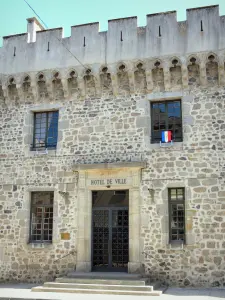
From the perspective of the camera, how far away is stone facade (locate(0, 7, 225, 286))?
1122cm

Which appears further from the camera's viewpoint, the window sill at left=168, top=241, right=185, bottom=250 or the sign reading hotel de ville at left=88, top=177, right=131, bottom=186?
the sign reading hotel de ville at left=88, top=177, right=131, bottom=186

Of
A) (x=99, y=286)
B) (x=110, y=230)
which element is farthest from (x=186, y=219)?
(x=99, y=286)

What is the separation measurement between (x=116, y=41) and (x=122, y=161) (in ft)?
13.0

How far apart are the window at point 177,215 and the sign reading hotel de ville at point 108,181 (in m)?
1.45

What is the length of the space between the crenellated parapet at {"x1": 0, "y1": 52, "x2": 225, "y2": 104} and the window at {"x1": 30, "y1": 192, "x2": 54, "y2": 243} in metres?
3.37

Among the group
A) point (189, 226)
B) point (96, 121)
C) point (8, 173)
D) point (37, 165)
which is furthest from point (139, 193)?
point (8, 173)

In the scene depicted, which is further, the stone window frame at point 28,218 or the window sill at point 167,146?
the stone window frame at point 28,218

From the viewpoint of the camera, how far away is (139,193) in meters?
11.8

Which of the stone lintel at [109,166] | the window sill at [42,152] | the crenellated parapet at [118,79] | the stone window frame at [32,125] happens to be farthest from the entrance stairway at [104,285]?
the crenellated parapet at [118,79]

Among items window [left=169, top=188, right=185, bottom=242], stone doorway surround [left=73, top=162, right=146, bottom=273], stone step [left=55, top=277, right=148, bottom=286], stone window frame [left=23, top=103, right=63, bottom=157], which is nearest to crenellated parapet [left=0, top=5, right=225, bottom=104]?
stone window frame [left=23, top=103, right=63, bottom=157]

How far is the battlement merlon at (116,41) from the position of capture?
1194 centimetres

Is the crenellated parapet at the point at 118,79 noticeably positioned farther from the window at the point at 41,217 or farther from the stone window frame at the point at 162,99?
the window at the point at 41,217

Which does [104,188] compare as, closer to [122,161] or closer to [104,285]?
[122,161]

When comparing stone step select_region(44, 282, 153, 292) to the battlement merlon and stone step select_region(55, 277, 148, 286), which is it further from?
the battlement merlon
